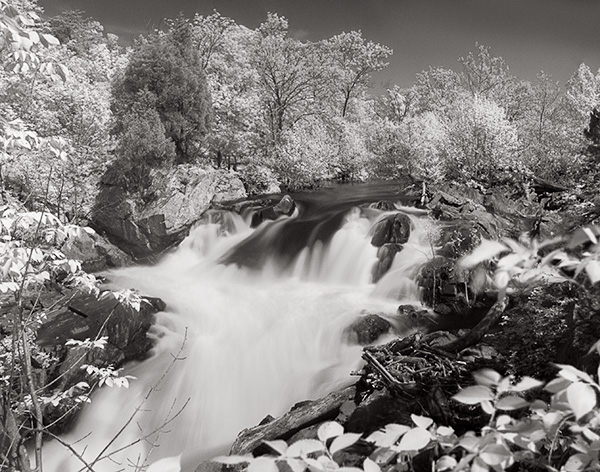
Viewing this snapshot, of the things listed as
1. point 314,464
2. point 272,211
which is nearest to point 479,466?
point 314,464

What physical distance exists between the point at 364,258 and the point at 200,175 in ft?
24.7

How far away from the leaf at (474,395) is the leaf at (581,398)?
16 cm

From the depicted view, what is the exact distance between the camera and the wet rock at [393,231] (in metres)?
9.93

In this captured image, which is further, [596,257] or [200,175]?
[200,175]

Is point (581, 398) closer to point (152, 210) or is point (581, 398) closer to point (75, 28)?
point (152, 210)

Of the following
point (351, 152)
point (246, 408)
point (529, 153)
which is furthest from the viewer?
point (351, 152)

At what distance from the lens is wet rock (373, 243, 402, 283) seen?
30.7 ft

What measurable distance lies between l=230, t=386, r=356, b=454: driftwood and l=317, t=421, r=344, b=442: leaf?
2965 millimetres

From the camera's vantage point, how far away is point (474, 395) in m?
0.90

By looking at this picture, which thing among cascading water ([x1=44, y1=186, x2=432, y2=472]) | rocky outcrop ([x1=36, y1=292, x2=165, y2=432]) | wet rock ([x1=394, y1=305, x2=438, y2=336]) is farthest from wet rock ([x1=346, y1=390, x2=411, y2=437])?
rocky outcrop ([x1=36, y1=292, x2=165, y2=432])

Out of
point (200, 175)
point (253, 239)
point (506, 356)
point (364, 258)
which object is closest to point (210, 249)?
point (253, 239)

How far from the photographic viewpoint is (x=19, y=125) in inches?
127

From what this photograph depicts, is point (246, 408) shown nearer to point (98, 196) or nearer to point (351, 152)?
point (98, 196)

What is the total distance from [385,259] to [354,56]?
23.4 meters
